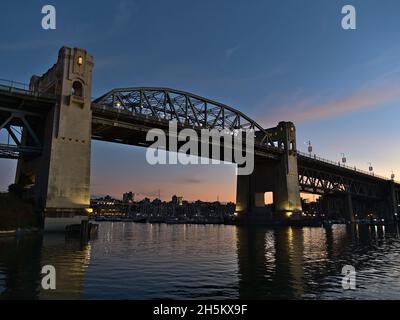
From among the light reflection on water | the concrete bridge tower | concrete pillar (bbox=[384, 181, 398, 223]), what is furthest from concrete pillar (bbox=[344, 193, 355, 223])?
the light reflection on water

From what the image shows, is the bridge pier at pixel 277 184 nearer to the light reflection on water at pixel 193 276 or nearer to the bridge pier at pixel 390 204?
the light reflection on water at pixel 193 276

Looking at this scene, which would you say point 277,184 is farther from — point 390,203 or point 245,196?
point 390,203

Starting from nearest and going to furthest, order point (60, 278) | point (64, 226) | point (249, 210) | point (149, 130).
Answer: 1. point (60, 278)
2. point (64, 226)
3. point (149, 130)
4. point (249, 210)

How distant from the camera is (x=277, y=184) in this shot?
105 metres

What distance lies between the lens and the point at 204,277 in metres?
20.0

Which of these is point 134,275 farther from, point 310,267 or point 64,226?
point 64,226

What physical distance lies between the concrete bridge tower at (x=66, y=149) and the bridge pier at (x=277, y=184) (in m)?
64.2

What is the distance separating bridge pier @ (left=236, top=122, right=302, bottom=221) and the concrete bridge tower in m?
64.2

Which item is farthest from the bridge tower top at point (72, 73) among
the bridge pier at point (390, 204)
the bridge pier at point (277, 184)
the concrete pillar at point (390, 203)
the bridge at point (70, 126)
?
the concrete pillar at point (390, 203)

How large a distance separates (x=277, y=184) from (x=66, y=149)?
6838 cm
